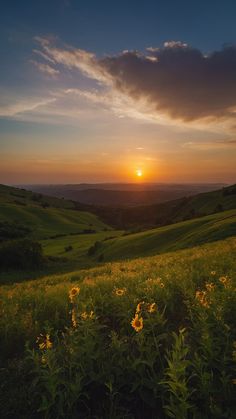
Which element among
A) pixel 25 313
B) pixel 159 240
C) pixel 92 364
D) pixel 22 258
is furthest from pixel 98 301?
pixel 159 240

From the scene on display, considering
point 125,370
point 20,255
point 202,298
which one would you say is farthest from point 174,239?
point 125,370

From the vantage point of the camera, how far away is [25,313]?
7430mm

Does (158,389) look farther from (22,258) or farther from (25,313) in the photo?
(22,258)

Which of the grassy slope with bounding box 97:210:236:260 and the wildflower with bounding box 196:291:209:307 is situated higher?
the wildflower with bounding box 196:291:209:307

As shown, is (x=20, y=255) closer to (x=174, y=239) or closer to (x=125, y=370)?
(x=174, y=239)

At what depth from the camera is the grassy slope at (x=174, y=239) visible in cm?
3338

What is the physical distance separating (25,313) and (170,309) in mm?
3578

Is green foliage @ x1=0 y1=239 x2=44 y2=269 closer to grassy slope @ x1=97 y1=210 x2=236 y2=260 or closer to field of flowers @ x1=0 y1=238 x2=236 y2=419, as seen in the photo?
grassy slope @ x1=97 y1=210 x2=236 y2=260

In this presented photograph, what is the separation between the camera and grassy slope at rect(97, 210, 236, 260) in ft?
109

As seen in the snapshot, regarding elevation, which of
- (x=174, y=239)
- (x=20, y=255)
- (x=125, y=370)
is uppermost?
(x=125, y=370)

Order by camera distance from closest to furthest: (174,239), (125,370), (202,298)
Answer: (125,370) → (202,298) → (174,239)

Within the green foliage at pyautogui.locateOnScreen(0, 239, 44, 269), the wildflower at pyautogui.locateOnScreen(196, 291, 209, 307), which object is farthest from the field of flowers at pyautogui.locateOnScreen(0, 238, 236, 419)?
the green foliage at pyautogui.locateOnScreen(0, 239, 44, 269)

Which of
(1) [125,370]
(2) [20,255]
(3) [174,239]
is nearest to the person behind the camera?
(1) [125,370]

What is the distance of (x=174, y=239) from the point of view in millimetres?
39312
